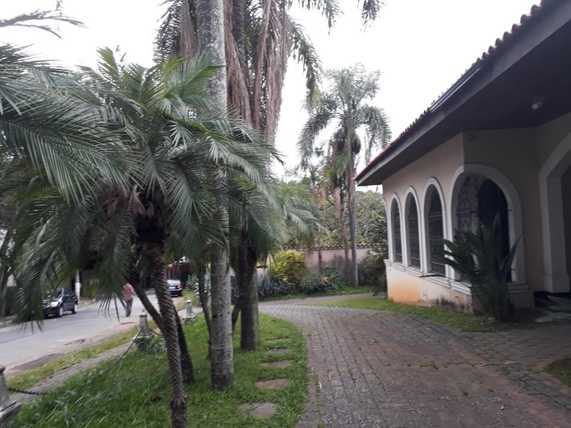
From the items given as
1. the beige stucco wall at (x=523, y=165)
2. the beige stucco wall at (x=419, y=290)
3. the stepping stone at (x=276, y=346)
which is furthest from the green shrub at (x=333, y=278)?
the stepping stone at (x=276, y=346)

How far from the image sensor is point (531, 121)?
26.9ft

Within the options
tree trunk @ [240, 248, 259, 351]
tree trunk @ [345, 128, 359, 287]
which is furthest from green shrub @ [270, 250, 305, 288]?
tree trunk @ [240, 248, 259, 351]

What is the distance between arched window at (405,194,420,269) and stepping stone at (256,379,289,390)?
7781 mm

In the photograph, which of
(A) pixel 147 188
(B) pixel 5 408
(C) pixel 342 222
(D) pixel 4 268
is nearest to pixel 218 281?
(A) pixel 147 188

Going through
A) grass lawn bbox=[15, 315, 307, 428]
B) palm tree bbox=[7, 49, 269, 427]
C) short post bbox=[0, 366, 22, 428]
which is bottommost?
grass lawn bbox=[15, 315, 307, 428]

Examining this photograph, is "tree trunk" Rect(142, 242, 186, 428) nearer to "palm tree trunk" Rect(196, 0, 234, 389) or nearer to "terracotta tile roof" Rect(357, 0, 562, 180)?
"palm tree trunk" Rect(196, 0, 234, 389)

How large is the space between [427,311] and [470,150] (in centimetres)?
361

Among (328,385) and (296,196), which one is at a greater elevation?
(296,196)

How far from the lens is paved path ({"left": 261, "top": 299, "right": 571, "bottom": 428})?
4199mm

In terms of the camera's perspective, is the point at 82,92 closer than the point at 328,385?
Yes

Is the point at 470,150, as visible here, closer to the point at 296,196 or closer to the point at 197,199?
the point at 296,196

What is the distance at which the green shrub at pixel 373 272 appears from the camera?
1838cm

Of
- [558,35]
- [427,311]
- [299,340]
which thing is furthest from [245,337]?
[558,35]

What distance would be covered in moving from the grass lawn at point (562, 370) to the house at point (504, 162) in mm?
3153
